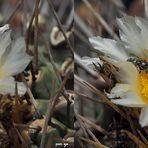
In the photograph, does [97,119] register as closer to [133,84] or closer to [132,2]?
[133,84]

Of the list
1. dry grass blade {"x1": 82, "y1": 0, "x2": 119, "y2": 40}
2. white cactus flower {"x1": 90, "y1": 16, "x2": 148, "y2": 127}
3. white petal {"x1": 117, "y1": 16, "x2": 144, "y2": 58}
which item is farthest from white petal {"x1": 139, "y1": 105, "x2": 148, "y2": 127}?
dry grass blade {"x1": 82, "y1": 0, "x2": 119, "y2": 40}

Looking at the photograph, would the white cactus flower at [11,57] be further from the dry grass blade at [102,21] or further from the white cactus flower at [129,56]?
the dry grass blade at [102,21]

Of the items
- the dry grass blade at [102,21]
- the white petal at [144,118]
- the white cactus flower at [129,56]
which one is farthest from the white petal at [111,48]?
the dry grass blade at [102,21]

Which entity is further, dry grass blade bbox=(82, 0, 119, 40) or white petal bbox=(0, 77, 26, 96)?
dry grass blade bbox=(82, 0, 119, 40)

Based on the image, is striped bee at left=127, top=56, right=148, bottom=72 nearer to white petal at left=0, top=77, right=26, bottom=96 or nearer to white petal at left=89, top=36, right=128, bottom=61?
white petal at left=89, top=36, right=128, bottom=61

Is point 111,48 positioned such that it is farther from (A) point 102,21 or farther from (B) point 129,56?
(A) point 102,21

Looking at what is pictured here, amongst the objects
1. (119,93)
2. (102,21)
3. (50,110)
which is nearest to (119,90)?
(119,93)

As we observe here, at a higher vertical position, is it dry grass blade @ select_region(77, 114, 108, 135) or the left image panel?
the left image panel
